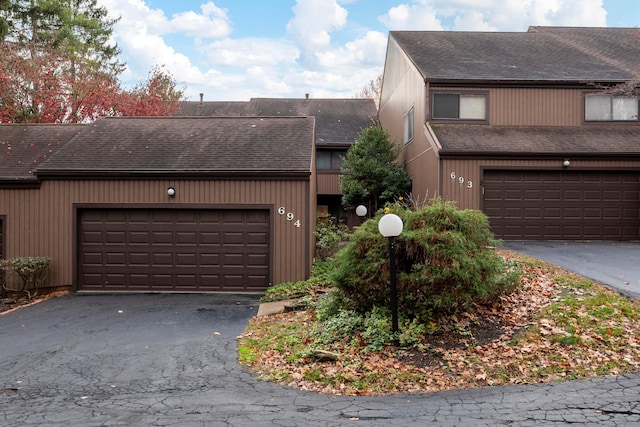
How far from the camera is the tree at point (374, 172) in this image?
18312mm

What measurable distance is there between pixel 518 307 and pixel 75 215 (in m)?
10.5

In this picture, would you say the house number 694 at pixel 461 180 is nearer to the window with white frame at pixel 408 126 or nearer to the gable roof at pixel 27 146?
the window with white frame at pixel 408 126

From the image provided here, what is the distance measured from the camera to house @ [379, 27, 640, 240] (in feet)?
45.8

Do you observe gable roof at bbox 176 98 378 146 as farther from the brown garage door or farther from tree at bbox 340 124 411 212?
the brown garage door

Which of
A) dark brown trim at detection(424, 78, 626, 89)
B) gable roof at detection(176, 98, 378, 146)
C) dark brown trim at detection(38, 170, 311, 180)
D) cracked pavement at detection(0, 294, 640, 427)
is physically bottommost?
cracked pavement at detection(0, 294, 640, 427)

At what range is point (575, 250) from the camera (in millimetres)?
12055

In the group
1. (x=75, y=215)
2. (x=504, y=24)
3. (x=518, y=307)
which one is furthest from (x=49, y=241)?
(x=504, y=24)

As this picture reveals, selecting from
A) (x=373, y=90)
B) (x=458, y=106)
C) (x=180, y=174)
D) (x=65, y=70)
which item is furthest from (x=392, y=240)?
(x=373, y=90)

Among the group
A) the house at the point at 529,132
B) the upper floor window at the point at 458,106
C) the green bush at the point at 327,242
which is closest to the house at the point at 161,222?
the green bush at the point at 327,242

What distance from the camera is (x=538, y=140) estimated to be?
14492mm

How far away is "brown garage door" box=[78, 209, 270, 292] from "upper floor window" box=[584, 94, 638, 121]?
11.9 metres

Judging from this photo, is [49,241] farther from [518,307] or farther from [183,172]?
[518,307]

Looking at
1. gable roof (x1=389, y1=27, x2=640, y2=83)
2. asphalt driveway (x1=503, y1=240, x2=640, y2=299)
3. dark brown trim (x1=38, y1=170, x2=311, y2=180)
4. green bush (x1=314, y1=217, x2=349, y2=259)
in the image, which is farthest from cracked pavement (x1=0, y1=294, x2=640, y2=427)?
gable roof (x1=389, y1=27, x2=640, y2=83)

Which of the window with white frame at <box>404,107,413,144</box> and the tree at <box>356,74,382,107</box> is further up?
the tree at <box>356,74,382,107</box>
